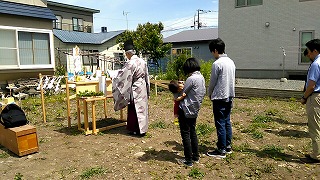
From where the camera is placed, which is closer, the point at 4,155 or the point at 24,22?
the point at 4,155

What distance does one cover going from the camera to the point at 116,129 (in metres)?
5.58

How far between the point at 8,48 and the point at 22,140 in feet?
25.0

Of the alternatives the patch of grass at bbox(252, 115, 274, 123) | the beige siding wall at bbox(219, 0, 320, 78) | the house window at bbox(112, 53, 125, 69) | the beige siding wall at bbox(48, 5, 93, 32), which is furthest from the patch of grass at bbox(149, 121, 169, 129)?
the beige siding wall at bbox(48, 5, 93, 32)

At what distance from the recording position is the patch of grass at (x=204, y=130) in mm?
5094

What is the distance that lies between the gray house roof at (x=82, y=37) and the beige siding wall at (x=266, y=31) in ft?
35.2

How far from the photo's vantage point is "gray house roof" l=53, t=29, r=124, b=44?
19867 millimetres

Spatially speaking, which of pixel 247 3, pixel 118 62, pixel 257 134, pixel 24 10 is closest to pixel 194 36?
pixel 247 3

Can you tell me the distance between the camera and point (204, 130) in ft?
17.4

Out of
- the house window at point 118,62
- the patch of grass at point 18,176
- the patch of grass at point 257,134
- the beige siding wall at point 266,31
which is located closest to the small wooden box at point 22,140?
the patch of grass at point 18,176

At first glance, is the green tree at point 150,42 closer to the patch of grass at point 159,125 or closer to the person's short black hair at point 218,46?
the patch of grass at point 159,125

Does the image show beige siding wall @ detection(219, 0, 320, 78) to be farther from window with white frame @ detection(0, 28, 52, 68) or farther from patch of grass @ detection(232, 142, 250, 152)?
patch of grass @ detection(232, 142, 250, 152)

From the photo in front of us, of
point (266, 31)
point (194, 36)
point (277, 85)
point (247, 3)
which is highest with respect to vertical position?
point (247, 3)

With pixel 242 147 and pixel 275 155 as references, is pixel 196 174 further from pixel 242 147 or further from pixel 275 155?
pixel 275 155

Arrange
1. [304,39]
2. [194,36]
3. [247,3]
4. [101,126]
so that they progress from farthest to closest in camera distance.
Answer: [194,36]
[247,3]
[304,39]
[101,126]
